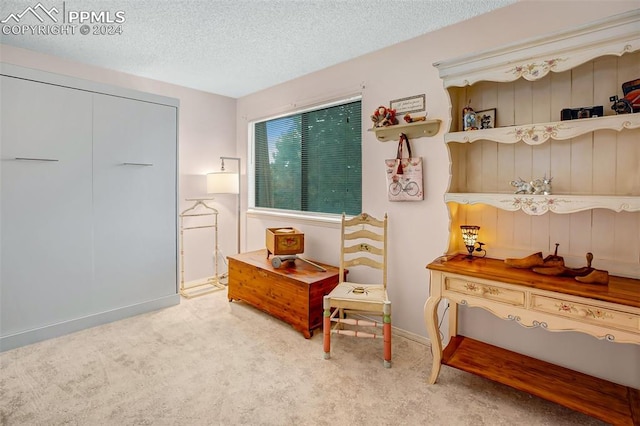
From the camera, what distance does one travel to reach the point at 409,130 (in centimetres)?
264

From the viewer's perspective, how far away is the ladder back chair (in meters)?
2.35

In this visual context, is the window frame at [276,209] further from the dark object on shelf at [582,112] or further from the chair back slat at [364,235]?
the dark object on shelf at [582,112]

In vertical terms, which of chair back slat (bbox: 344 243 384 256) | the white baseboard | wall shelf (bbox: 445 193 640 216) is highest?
wall shelf (bbox: 445 193 640 216)

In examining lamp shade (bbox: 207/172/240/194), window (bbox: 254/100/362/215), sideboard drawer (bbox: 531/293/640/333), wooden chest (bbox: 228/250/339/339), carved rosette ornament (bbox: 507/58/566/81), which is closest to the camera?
sideboard drawer (bbox: 531/293/640/333)

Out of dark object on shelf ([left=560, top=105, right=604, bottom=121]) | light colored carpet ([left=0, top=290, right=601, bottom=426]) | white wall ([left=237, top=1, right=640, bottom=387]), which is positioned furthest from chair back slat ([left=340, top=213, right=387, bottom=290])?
dark object on shelf ([left=560, top=105, right=604, bottom=121])

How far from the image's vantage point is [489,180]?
2.27 metres

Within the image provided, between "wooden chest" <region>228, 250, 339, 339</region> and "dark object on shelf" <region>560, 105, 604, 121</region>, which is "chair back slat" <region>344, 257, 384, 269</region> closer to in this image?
"wooden chest" <region>228, 250, 339, 339</region>

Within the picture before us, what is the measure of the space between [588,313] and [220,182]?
3485mm

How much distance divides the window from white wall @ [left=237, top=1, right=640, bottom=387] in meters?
0.20

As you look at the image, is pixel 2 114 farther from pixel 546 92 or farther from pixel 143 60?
pixel 546 92

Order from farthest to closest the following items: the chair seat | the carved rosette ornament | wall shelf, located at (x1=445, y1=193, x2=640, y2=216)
Answer: the chair seat → the carved rosette ornament → wall shelf, located at (x1=445, y1=193, x2=640, y2=216)

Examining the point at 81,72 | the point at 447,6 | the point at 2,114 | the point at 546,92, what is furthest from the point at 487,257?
the point at 81,72

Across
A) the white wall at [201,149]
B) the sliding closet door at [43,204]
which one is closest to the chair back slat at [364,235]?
the white wall at [201,149]

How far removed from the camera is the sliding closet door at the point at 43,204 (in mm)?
2475
